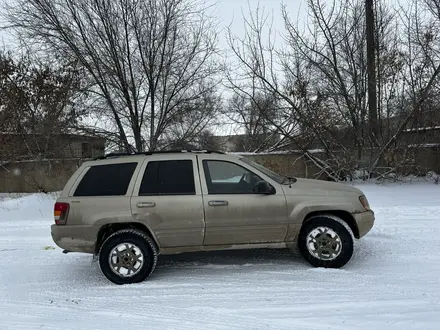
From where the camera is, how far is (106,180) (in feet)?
16.5

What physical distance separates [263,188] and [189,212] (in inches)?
42.2

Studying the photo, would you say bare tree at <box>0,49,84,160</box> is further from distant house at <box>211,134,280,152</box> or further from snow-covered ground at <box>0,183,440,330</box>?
snow-covered ground at <box>0,183,440,330</box>

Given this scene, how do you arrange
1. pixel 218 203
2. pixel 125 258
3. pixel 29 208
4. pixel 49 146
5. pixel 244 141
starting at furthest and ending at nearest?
pixel 244 141
pixel 49 146
pixel 29 208
pixel 218 203
pixel 125 258

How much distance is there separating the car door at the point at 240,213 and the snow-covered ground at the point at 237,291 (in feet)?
Answer: 1.71

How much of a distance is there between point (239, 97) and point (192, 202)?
10.7 m

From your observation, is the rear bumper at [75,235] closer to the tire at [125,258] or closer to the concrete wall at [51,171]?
the tire at [125,258]

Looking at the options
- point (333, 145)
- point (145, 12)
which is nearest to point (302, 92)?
point (333, 145)

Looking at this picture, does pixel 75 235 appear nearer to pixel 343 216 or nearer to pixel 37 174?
pixel 343 216

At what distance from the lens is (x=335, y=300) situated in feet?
13.3

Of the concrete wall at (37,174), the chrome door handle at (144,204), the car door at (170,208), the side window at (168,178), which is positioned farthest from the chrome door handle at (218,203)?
the concrete wall at (37,174)

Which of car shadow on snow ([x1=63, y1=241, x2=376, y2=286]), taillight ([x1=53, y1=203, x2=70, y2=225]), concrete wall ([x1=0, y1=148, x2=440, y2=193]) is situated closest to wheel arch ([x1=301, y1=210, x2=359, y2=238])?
car shadow on snow ([x1=63, y1=241, x2=376, y2=286])

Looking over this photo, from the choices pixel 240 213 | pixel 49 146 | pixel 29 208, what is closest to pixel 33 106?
pixel 49 146

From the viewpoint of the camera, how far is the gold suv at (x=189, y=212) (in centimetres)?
484

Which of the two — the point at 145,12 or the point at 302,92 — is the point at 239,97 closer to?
the point at 302,92
